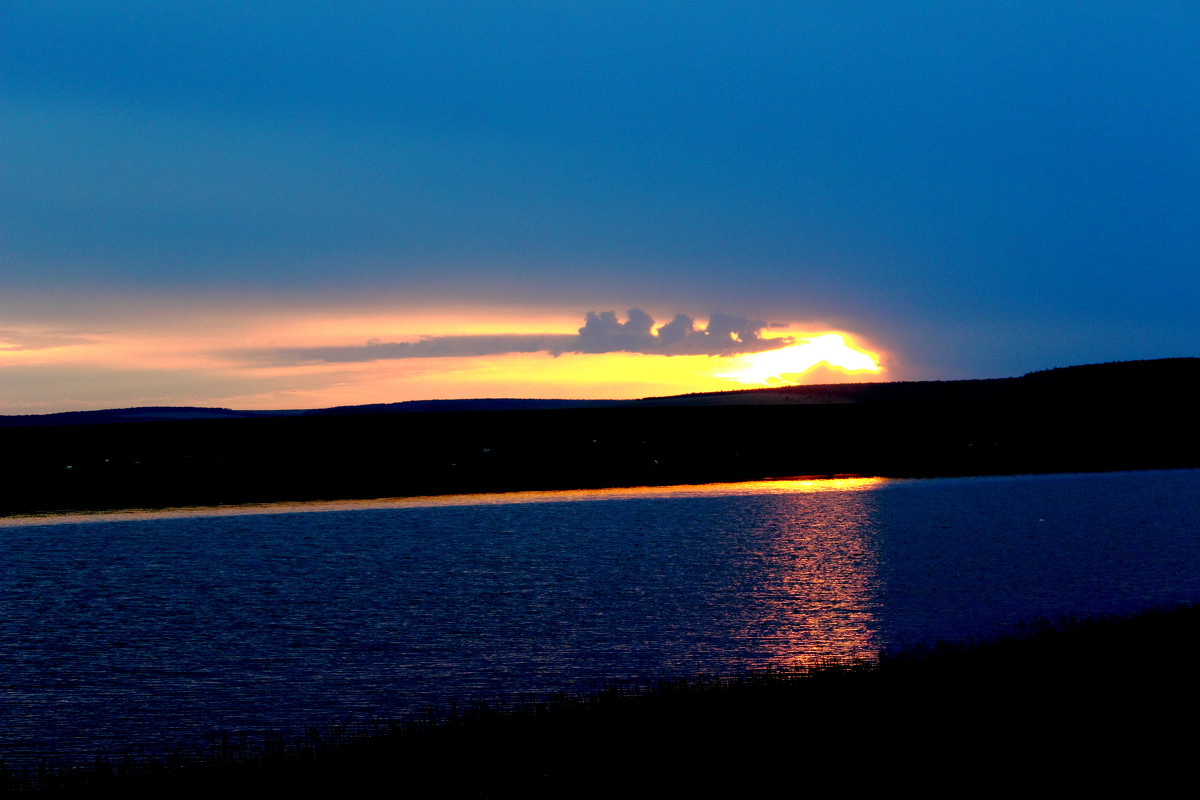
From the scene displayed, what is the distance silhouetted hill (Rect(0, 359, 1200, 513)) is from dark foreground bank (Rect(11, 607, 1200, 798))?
219 ft

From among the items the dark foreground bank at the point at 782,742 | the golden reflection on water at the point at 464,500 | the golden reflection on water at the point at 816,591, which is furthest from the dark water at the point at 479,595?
the dark foreground bank at the point at 782,742

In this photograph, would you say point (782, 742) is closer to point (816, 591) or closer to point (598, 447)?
point (816, 591)

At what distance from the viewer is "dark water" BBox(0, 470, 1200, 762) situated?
24.4m

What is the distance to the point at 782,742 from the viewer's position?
53.6ft

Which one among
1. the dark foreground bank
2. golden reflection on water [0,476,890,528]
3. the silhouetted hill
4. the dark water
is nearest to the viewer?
the dark foreground bank

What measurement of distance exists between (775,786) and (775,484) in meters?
82.6

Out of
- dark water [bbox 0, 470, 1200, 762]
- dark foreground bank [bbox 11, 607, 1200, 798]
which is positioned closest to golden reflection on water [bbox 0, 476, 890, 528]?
dark water [bbox 0, 470, 1200, 762]

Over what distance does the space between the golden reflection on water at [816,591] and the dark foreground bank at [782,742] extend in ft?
19.4

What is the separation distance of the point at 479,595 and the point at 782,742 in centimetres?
2334

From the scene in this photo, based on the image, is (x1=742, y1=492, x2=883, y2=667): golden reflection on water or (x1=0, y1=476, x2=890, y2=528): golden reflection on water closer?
(x1=742, y1=492, x2=883, y2=667): golden reflection on water

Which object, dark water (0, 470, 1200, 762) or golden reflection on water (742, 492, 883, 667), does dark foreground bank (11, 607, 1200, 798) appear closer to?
dark water (0, 470, 1200, 762)

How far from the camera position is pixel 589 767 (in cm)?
1570

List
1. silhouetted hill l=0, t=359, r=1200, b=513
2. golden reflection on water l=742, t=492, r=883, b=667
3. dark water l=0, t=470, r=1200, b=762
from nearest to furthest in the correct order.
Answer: dark water l=0, t=470, r=1200, b=762, golden reflection on water l=742, t=492, r=883, b=667, silhouetted hill l=0, t=359, r=1200, b=513

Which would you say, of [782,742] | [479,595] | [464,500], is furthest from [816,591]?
[464,500]
